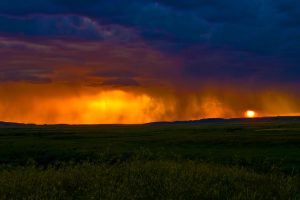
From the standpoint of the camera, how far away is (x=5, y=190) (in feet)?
36.8

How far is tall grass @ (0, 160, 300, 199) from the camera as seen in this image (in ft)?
34.9

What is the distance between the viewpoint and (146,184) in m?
11.9

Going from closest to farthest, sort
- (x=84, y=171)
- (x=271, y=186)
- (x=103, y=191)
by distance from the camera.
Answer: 1. (x=103, y=191)
2. (x=271, y=186)
3. (x=84, y=171)

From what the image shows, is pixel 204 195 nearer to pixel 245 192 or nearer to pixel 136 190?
pixel 245 192

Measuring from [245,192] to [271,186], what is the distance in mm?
1962

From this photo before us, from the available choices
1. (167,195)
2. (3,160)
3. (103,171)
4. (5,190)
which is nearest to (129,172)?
(103,171)

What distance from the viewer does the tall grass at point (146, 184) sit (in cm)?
1062

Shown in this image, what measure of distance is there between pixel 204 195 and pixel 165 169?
3.18 meters

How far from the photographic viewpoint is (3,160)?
112 ft

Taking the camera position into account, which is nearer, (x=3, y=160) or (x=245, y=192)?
(x=245, y=192)

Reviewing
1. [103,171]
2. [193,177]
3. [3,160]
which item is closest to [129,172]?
[103,171]

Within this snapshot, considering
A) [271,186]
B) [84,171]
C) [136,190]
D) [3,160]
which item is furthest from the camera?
[3,160]

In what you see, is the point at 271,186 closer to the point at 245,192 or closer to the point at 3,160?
the point at 245,192

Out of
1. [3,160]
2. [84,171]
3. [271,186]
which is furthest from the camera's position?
[3,160]
